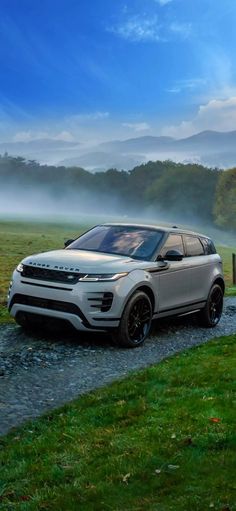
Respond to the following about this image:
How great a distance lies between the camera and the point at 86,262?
909 cm

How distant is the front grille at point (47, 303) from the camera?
8.77m

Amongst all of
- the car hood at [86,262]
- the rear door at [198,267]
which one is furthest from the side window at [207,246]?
the car hood at [86,262]

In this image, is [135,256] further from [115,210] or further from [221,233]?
[115,210]

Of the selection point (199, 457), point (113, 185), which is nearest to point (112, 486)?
point (199, 457)

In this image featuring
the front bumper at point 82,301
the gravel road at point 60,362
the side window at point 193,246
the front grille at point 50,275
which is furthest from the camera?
the side window at point 193,246

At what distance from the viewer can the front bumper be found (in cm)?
876

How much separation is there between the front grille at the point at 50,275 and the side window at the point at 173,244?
78.5 inches

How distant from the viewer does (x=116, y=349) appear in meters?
9.16

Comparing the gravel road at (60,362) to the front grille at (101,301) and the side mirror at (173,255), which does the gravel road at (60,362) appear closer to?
the front grille at (101,301)

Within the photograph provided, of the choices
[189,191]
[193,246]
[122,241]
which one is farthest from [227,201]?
[122,241]

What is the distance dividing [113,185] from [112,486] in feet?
466

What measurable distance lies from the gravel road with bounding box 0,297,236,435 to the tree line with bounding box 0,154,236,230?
67.4 metres

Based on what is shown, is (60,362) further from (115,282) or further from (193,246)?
(193,246)

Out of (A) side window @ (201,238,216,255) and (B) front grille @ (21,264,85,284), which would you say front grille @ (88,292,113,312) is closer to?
(B) front grille @ (21,264,85,284)
